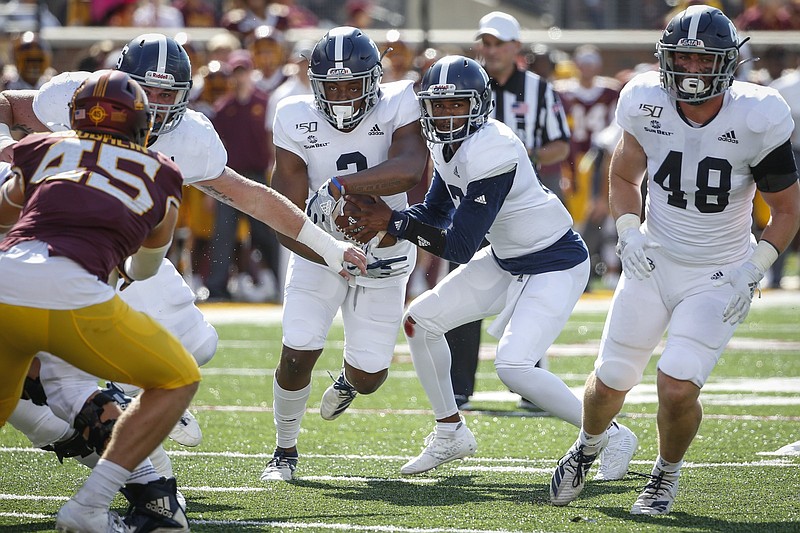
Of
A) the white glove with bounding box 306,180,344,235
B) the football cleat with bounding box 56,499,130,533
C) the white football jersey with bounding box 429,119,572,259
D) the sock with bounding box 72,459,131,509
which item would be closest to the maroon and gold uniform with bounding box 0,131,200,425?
the sock with bounding box 72,459,131,509

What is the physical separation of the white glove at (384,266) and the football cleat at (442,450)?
68 centimetres

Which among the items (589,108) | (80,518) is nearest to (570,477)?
(80,518)

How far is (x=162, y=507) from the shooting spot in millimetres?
3820

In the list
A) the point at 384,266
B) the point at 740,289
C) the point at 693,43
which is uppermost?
the point at 693,43

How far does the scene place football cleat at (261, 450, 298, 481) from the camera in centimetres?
Result: 494

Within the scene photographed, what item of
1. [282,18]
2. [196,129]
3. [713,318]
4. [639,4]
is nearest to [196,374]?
[196,129]

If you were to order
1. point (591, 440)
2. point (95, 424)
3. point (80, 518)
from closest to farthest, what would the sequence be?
point (80, 518)
point (95, 424)
point (591, 440)

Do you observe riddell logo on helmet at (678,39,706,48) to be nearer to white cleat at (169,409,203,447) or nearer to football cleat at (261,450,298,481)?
football cleat at (261,450,298,481)

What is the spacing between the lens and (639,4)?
1534 centimetres

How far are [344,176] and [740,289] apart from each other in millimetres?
1590

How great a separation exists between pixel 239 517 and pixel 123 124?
137 cm

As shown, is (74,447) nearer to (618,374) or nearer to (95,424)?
(95,424)

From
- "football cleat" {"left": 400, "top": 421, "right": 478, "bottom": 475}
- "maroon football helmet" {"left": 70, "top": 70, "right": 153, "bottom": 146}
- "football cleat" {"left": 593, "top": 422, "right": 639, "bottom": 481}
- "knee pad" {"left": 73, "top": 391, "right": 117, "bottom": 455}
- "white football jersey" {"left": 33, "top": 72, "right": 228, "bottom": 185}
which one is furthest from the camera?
"football cleat" {"left": 400, "top": 421, "right": 478, "bottom": 475}

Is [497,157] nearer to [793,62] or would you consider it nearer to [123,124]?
[123,124]
